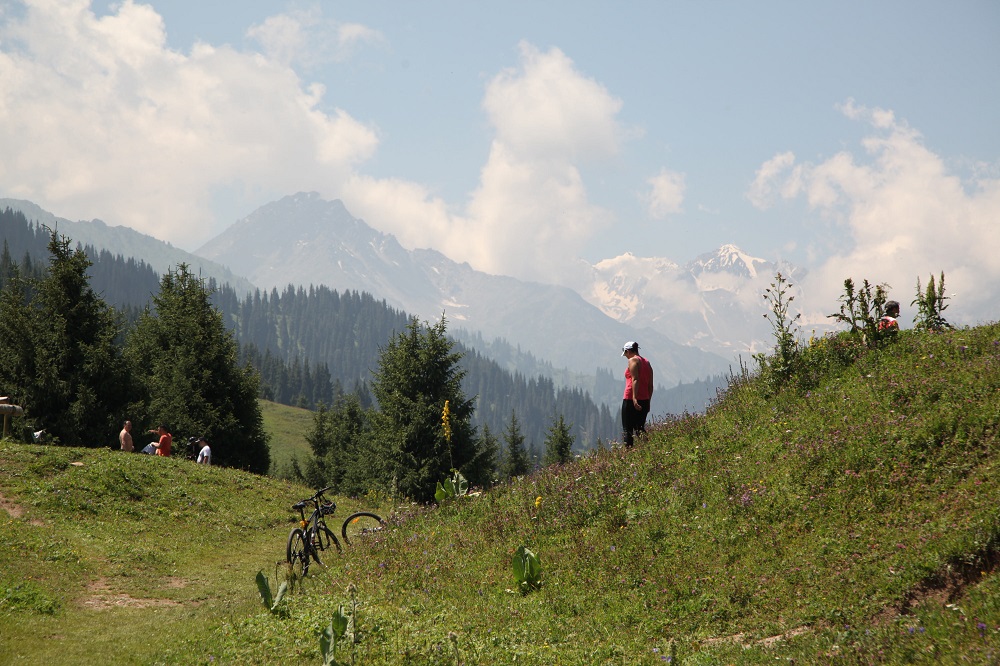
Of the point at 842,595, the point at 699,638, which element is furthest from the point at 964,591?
the point at 699,638

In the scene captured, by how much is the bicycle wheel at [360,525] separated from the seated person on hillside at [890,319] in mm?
11631

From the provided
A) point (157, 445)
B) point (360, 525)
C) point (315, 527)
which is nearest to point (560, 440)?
point (157, 445)

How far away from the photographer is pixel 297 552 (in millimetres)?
14438

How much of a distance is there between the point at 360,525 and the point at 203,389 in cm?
2266

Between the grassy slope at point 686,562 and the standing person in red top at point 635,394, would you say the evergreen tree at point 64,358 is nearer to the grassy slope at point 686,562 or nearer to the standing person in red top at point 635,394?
the grassy slope at point 686,562

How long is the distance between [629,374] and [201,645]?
973cm

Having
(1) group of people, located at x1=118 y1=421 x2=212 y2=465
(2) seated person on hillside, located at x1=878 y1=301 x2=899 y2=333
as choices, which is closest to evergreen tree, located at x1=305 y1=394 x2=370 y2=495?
(1) group of people, located at x1=118 y1=421 x2=212 y2=465

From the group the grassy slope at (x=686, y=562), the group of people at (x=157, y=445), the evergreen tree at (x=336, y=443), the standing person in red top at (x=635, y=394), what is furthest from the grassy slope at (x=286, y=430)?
the standing person in red top at (x=635, y=394)

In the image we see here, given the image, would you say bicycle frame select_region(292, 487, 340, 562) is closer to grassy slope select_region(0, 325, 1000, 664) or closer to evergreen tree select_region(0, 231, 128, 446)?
grassy slope select_region(0, 325, 1000, 664)

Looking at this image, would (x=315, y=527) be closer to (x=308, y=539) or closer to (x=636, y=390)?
(x=308, y=539)

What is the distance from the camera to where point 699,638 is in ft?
27.4

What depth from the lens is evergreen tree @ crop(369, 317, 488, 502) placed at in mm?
35281

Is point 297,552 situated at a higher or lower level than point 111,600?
higher

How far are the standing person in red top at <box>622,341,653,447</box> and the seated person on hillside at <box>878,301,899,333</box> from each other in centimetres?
481
